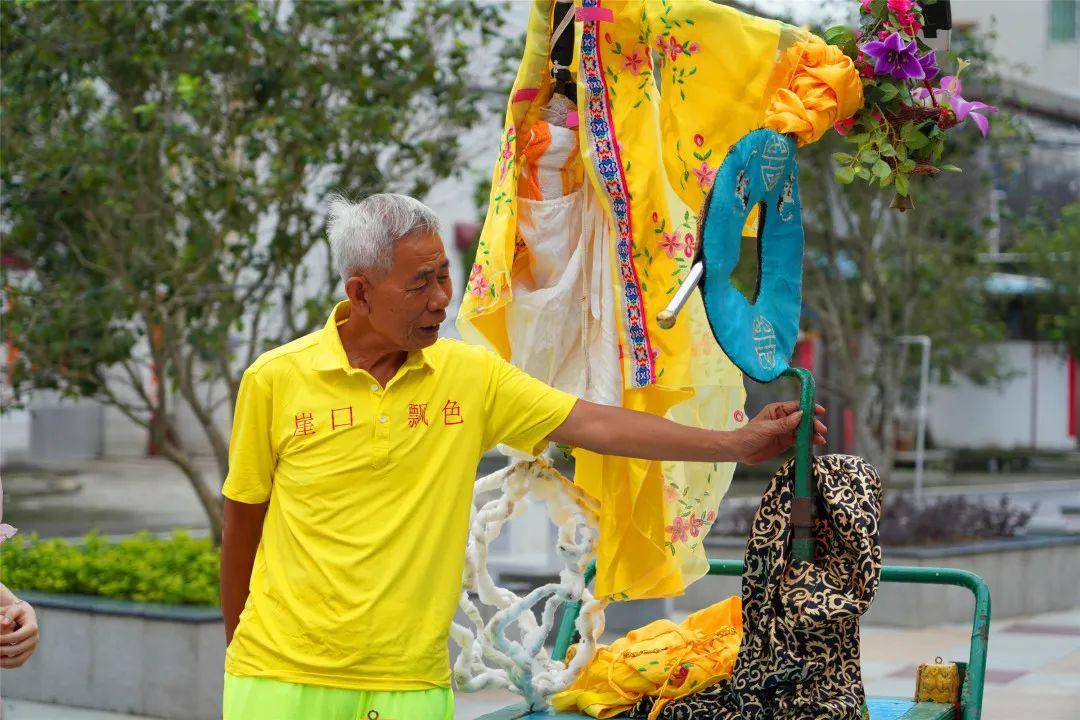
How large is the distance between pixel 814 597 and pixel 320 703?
103cm

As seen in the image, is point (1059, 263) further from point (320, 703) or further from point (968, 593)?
point (320, 703)

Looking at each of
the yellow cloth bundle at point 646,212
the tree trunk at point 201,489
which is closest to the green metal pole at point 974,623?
the yellow cloth bundle at point 646,212

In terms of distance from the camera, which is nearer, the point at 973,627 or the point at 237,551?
the point at 237,551

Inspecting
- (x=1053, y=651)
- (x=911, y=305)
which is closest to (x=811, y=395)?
(x=1053, y=651)

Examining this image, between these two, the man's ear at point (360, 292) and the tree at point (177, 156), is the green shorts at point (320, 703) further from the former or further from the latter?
the tree at point (177, 156)

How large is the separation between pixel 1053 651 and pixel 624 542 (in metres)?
5.64

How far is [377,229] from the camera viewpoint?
9.50 ft

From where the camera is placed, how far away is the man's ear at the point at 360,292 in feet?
9.59

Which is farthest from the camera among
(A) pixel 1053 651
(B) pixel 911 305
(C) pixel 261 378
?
(B) pixel 911 305

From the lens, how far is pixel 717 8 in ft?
12.0

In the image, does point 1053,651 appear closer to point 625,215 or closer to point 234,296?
point 234,296

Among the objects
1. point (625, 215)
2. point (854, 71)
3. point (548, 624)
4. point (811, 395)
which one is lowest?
point (548, 624)

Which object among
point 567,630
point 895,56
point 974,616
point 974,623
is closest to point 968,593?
point 974,616

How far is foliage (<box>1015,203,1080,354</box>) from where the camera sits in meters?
23.1
